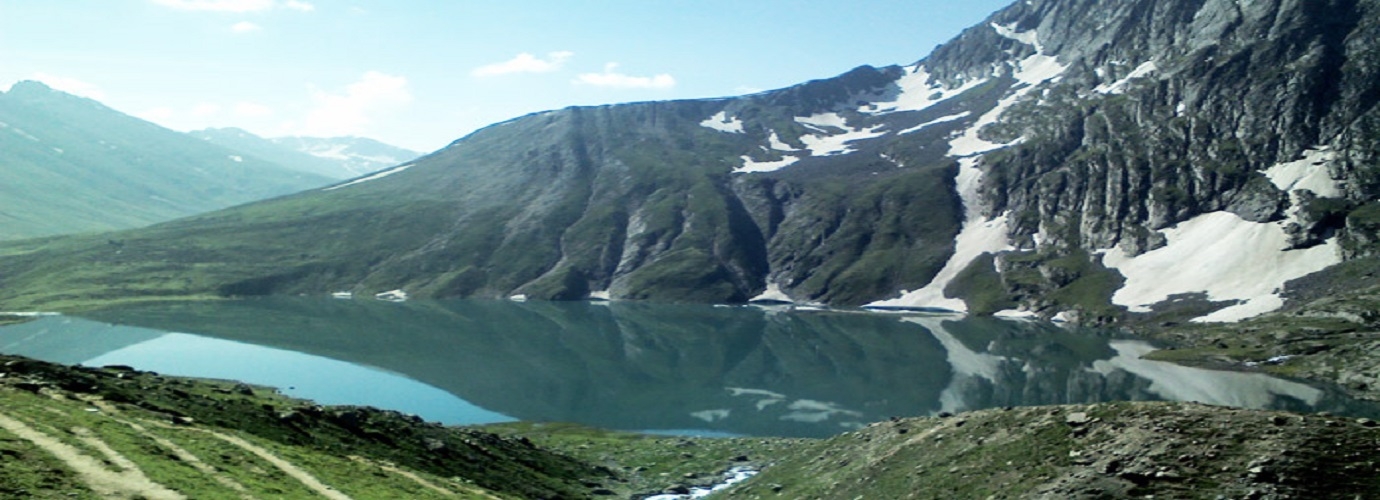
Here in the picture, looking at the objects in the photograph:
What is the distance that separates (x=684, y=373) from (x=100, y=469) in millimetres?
126245

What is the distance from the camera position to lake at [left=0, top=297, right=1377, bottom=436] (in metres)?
116

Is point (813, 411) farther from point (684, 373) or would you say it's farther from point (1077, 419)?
point (1077, 419)

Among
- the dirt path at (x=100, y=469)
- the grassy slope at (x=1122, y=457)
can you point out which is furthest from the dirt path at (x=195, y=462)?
the grassy slope at (x=1122, y=457)

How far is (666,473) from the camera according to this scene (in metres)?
66.6

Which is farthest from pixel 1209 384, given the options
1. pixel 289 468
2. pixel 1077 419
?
pixel 289 468

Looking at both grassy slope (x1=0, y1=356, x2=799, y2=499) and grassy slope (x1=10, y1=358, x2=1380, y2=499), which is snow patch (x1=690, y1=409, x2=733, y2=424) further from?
grassy slope (x1=10, y1=358, x2=1380, y2=499)

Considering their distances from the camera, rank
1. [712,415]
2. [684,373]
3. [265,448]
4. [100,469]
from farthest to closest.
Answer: [684,373] < [712,415] < [265,448] < [100,469]

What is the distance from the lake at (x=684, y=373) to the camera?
116m

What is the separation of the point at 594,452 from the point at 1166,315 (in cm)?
16717

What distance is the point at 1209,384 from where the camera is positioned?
127688 mm

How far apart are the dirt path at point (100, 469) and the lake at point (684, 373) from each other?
75.5 meters

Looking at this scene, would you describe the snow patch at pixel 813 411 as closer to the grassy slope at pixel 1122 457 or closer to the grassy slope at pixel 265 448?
the grassy slope at pixel 265 448

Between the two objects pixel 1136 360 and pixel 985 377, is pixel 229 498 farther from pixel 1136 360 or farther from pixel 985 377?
pixel 1136 360

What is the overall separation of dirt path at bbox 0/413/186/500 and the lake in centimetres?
7550
